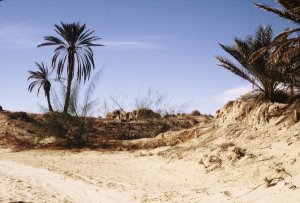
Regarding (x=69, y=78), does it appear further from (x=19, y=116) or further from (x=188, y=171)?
(x=188, y=171)

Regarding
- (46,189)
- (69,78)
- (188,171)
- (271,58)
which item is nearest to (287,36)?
(271,58)

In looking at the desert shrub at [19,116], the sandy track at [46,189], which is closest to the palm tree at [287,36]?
the sandy track at [46,189]

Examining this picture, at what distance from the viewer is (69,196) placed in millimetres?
9266

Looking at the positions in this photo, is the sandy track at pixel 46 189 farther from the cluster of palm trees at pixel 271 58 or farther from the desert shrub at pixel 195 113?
the desert shrub at pixel 195 113

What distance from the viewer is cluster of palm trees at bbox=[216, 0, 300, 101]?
10867 millimetres

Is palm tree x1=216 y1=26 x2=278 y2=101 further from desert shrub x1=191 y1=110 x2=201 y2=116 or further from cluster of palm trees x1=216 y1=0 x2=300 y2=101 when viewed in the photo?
desert shrub x1=191 y1=110 x2=201 y2=116

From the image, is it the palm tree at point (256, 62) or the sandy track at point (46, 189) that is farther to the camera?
the palm tree at point (256, 62)

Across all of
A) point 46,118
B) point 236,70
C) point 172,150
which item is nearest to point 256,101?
point 236,70

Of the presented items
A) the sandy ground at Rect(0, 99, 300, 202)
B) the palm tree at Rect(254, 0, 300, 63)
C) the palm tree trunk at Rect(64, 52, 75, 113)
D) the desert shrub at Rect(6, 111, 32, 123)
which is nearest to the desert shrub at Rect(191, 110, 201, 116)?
the palm tree trunk at Rect(64, 52, 75, 113)

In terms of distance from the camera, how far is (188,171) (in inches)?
496

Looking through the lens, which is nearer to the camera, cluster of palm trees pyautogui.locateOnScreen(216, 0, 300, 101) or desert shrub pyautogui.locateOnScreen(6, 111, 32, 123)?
cluster of palm trees pyautogui.locateOnScreen(216, 0, 300, 101)

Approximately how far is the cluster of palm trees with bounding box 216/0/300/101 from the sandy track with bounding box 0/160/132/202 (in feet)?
21.1

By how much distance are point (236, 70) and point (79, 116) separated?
11764 mm

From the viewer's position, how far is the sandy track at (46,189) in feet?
29.1
